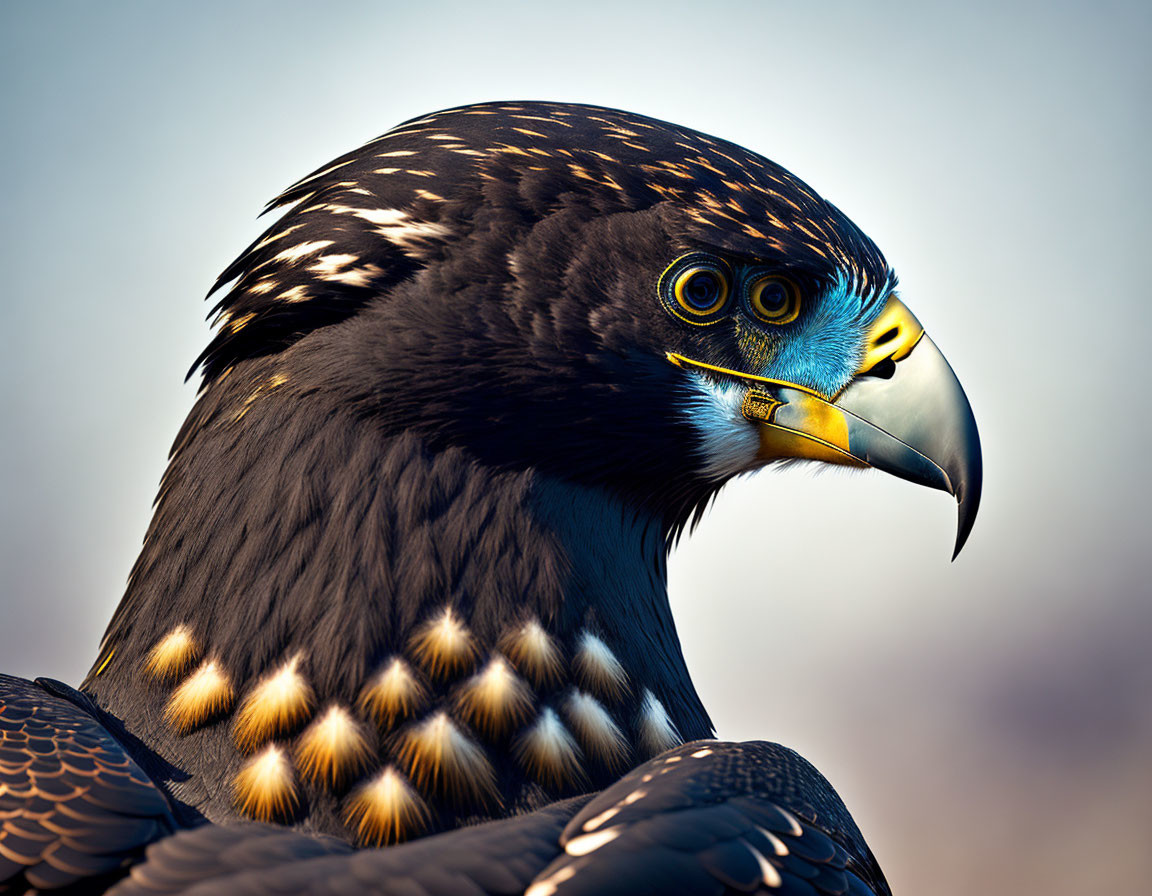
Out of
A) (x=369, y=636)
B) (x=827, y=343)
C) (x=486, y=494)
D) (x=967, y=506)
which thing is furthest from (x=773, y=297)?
(x=369, y=636)

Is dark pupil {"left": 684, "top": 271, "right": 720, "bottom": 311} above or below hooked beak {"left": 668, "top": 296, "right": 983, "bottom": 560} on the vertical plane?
above

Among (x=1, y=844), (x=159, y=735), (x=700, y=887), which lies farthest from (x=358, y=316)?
(x=700, y=887)

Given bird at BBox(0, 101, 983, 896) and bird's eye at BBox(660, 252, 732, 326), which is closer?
bird at BBox(0, 101, 983, 896)

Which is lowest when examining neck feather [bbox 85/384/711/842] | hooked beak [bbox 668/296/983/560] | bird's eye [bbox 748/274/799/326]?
neck feather [bbox 85/384/711/842]

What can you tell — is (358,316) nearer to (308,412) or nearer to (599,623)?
(308,412)

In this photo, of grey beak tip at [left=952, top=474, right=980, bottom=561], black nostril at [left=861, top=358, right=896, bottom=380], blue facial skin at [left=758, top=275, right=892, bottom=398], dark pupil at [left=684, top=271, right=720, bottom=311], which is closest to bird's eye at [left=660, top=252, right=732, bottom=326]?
dark pupil at [left=684, top=271, right=720, bottom=311]

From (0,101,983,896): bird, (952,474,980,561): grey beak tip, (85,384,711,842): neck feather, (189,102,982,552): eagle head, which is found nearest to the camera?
(0,101,983,896): bird

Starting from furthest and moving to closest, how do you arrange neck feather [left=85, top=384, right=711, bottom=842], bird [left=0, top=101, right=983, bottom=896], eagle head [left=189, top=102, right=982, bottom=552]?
eagle head [left=189, top=102, right=982, bottom=552] < neck feather [left=85, top=384, right=711, bottom=842] < bird [left=0, top=101, right=983, bottom=896]

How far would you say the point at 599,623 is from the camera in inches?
71.5

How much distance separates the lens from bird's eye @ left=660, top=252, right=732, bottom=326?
1.90 m

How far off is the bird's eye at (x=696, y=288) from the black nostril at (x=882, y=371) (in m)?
0.34

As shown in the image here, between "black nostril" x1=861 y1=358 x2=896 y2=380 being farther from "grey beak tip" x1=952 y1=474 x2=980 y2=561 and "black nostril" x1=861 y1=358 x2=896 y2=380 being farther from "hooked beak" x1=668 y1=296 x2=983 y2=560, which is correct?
"grey beak tip" x1=952 y1=474 x2=980 y2=561

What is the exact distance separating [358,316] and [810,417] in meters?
0.84

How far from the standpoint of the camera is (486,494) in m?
1.80
